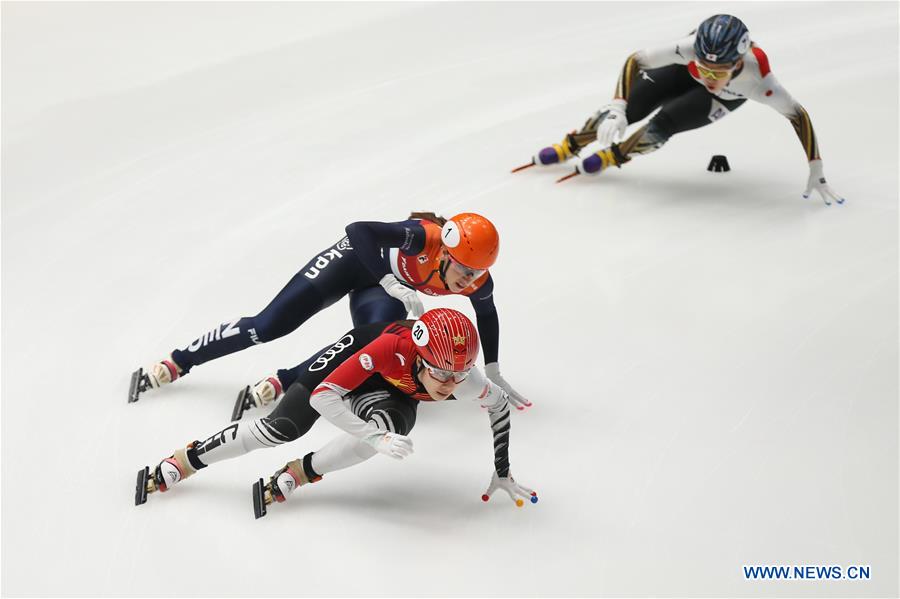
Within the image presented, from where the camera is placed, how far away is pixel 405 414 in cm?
494

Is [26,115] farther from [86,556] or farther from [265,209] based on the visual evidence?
[86,556]

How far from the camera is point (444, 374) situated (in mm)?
4641

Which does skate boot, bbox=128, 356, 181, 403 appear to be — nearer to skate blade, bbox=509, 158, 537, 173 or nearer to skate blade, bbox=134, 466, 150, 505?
skate blade, bbox=134, 466, 150, 505

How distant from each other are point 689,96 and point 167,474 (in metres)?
5.03

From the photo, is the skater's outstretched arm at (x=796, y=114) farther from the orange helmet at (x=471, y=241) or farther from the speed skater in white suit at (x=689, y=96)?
the orange helmet at (x=471, y=241)

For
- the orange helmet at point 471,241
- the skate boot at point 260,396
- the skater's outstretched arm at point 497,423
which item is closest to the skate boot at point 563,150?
the skate boot at point 260,396

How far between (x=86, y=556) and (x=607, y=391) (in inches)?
A: 112

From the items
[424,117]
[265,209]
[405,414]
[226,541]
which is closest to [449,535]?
[405,414]

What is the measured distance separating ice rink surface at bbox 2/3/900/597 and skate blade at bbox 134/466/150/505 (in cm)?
5

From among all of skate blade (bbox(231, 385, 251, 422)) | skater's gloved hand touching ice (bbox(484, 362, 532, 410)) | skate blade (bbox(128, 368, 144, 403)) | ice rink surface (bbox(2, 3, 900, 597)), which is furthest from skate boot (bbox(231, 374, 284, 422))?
skater's gloved hand touching ice (bbox(484, 362, 532, 410))

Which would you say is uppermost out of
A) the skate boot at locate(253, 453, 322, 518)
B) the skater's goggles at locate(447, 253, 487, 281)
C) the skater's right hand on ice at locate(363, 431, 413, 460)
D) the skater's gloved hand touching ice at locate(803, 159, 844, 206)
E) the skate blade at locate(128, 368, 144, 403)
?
the skater's goggles at locate(447, 253, 487, 281)

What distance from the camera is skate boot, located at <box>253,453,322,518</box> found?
5.02 metres

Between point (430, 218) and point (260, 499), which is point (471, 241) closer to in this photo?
point (430, 218)

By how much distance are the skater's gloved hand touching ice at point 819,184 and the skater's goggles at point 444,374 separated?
448 centimetres
